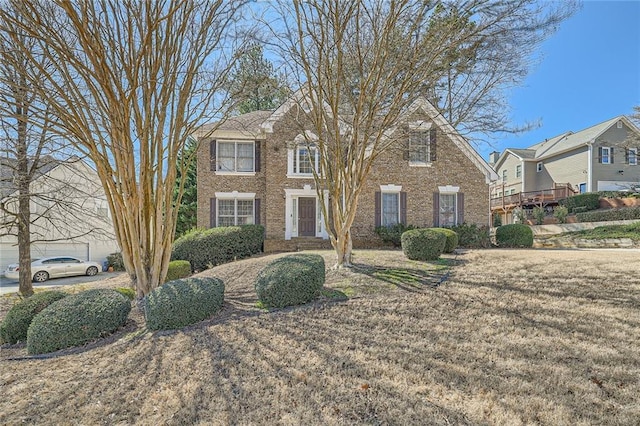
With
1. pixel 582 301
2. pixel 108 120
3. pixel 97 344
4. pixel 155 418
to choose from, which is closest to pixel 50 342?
pixel 97 344

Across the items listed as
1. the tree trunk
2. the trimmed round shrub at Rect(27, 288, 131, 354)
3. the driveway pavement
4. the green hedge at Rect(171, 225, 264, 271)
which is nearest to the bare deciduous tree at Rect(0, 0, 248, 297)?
the trimmed round shrub at Rect(27, 288, 131, 354)

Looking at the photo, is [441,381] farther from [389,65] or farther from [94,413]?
[389,65]

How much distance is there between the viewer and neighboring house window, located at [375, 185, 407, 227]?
15.2m

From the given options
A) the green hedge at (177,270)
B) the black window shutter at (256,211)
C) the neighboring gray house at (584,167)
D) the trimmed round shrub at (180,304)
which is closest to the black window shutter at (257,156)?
the black window shutter at (256,211)

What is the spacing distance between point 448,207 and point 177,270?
11.7m

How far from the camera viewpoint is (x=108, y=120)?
6.48m

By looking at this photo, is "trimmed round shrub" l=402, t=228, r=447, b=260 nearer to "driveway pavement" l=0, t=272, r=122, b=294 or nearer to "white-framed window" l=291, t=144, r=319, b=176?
"white-framed window" l=291, t=144, r=319, b=176

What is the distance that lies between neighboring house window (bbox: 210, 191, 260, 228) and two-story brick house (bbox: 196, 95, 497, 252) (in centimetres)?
4

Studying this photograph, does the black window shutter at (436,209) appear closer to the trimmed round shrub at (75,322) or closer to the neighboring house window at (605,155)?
the trimmed round shrub at (75,322)

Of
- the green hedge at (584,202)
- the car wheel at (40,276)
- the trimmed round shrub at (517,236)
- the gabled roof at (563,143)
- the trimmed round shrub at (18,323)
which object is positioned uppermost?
the gabled roof at (563,143)

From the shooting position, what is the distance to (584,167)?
24.8 metres

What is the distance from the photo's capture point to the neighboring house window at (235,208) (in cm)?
1506

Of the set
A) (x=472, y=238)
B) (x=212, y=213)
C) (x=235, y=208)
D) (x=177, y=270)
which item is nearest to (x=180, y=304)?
(x=177, y=270)

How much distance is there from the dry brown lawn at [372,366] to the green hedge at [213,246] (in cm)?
640
